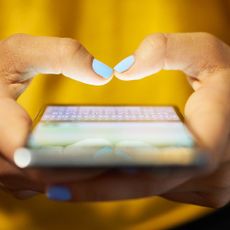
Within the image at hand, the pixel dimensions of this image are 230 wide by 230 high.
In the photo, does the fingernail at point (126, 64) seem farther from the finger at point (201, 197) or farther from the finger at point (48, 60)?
the finger at point (201, 197)

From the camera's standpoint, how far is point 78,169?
337mm

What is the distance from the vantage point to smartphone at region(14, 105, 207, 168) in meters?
0.34

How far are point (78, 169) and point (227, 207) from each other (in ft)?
1.26

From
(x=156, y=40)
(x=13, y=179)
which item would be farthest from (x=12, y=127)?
(x=156, y=40)

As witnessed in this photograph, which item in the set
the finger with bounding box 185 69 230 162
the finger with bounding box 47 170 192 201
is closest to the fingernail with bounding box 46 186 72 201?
the finger with bounding box 47 170 192 201

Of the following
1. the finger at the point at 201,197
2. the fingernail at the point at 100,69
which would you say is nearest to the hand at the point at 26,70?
the fingernail at the point at 100,69

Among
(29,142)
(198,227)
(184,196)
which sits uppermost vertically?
(29,142)

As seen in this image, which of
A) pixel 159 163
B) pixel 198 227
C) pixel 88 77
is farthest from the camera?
Result: pixel 198 227

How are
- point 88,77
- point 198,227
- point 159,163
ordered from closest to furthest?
point 159,163 → point 88,77 → point 198,227

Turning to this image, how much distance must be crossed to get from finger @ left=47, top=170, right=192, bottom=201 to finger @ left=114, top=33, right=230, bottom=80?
0.53ft

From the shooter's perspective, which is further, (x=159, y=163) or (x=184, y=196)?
(x=184, y=196)

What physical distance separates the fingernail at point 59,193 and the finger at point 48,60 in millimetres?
161

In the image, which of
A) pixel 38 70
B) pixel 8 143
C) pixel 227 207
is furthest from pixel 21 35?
pixel 227 207

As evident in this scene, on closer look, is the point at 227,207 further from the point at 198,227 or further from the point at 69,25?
the point at 69,25
